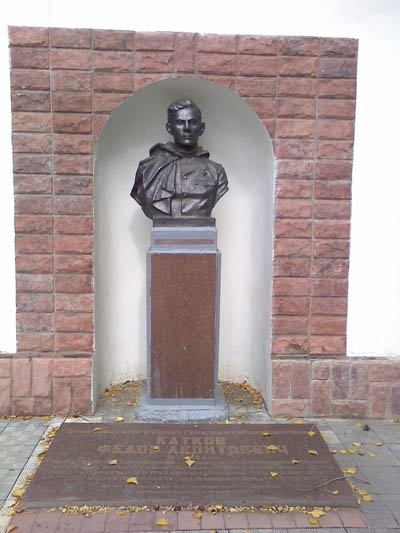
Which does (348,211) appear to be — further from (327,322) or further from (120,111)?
(120,111)

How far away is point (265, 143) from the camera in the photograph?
13.3 feet

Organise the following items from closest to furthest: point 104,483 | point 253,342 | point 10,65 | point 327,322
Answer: point 104,483
point 10,65
point 327,322
point 253,342

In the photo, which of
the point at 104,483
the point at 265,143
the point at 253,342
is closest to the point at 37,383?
the point at 104,483

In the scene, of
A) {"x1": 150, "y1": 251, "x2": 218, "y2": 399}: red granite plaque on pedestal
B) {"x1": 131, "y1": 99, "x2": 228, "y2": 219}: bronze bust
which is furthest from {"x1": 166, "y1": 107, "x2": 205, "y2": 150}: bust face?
{"x1": 150, "y1": 251, "x2": 218, "y2": 399}: red granite plaque on pedestal

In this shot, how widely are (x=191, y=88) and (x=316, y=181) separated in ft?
4.11

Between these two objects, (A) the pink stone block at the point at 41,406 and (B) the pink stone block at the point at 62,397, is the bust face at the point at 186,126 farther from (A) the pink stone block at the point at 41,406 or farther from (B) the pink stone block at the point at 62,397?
(A) the pink stone block at the point at 41,406

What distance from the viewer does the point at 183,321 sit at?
150 inches

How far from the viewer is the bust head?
381 centimetres

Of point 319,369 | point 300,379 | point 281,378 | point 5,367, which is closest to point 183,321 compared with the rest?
point 281,378

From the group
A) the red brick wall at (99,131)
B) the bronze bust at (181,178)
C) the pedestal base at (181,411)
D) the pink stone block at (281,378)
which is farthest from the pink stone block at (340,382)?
the bronze bust at (181,178)

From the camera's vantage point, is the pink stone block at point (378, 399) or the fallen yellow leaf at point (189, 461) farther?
the pink stone block at point (378, 399)

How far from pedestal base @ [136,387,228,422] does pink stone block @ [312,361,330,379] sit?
29.9 inches

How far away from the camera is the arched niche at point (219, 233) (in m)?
4.12

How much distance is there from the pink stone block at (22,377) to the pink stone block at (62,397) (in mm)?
201
